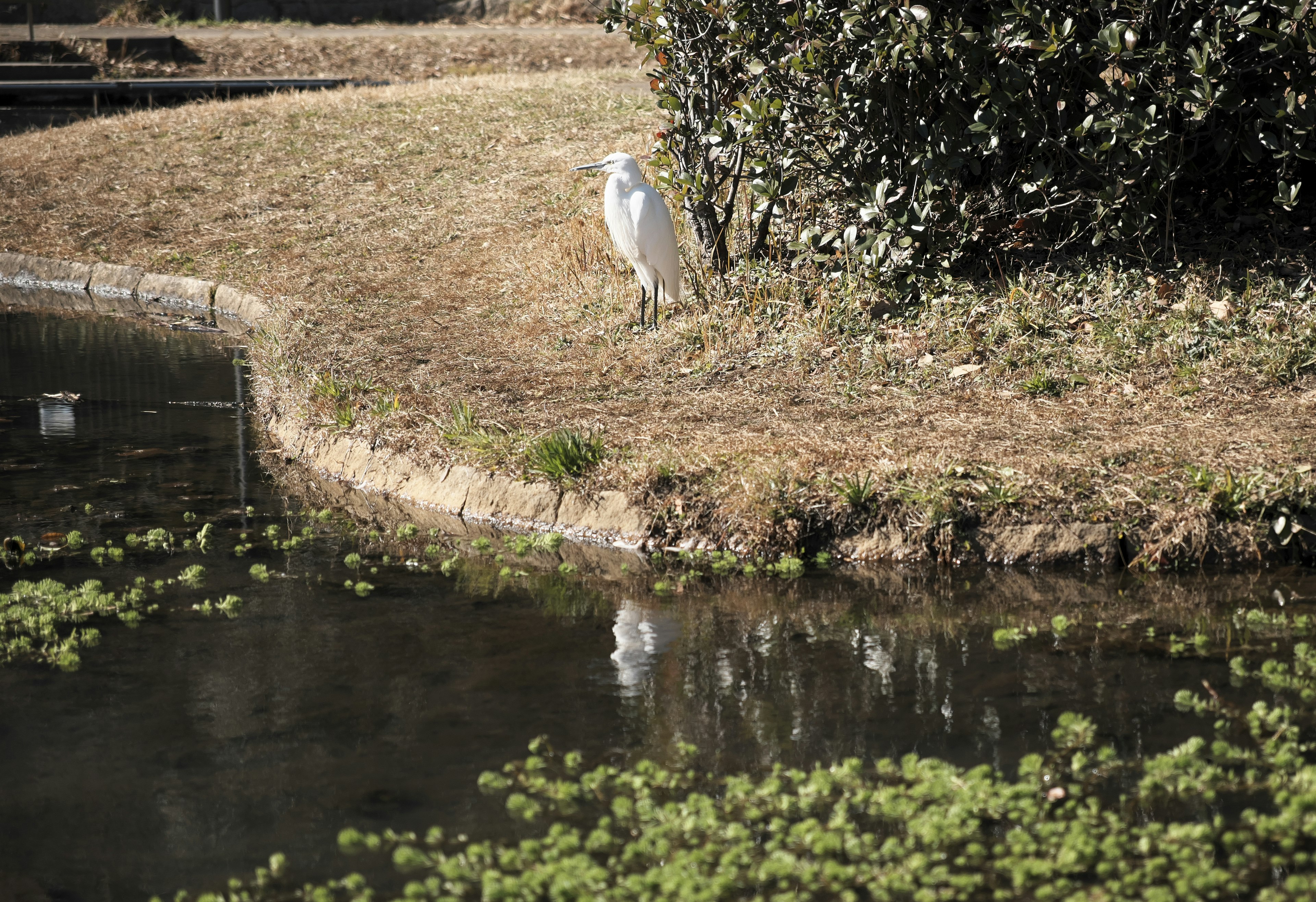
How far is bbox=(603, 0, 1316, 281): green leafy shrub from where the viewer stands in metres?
6.18

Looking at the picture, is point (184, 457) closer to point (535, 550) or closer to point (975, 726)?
point (535, 550)

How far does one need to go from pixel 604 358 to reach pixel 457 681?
3532mm

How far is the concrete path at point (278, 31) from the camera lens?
21578 mm

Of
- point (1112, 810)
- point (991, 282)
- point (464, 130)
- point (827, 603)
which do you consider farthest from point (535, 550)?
point (464, 130)

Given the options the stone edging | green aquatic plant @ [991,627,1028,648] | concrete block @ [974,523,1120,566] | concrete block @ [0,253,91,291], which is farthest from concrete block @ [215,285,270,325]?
green aquatic plant @ [991,627,1028,648]

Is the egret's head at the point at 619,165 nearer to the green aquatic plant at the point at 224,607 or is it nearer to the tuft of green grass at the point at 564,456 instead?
the tuft of green grass at the point at 564,456

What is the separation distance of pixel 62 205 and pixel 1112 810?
1341cm

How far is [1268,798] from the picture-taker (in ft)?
10.2

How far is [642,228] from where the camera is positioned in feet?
23.9

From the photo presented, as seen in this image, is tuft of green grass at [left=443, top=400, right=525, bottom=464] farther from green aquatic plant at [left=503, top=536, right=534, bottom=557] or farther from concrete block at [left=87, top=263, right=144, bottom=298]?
concrete block at [left=87, top=263, right=144, bottom=298]

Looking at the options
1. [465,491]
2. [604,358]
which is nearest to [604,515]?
[465,491]

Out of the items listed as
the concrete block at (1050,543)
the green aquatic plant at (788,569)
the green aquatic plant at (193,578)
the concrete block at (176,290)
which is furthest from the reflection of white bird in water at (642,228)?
the concrete block at (176,290)

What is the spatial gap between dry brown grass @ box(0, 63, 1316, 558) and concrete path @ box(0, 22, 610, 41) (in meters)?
8.50

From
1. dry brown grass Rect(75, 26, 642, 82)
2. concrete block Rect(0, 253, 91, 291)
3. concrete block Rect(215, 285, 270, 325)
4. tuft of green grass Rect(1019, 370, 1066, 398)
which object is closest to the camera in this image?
tuft of green grass Rect(1019, 370, 1066, 398)
